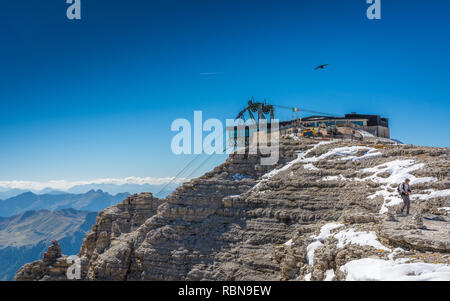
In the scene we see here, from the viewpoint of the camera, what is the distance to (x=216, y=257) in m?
33.2

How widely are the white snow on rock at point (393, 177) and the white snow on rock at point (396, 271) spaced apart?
1086 centimetres

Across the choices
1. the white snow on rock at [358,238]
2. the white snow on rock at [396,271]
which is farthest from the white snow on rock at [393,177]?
the white snow on rock at [396,271]

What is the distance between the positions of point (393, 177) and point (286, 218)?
9.67 metres

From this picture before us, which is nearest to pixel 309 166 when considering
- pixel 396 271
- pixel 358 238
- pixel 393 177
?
pixel 393 177

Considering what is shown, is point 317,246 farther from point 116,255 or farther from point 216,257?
point 116,255

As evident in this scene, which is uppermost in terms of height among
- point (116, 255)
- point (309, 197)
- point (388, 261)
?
point (309, 197)

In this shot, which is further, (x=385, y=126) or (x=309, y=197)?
(x=385, y=126)

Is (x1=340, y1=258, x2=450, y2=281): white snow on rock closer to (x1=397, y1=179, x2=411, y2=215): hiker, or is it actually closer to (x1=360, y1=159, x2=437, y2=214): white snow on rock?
(x1=397, y1=179, x2=411, y2=215): hiker

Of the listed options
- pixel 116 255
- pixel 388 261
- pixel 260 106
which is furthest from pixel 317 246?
pixel 260 106

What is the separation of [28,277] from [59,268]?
9.76 feet

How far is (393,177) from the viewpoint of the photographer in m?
30.9

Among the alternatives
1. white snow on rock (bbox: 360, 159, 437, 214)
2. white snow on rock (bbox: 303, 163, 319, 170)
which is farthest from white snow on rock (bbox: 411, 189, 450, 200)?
white snow on rock (bbox: 303, 163, 319, 170)

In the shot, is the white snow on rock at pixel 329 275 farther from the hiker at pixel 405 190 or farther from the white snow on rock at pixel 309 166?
the white snow on rock at pixel 309 166
